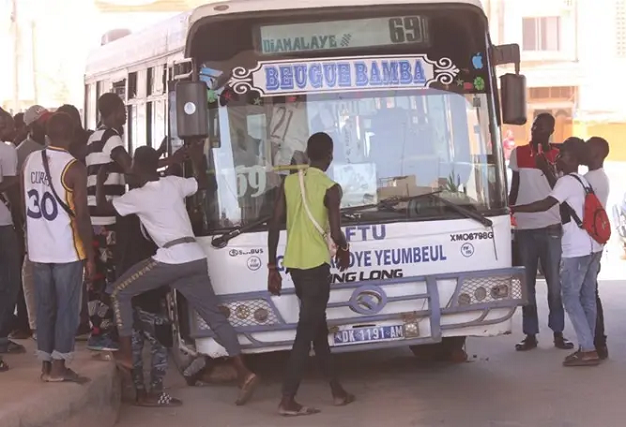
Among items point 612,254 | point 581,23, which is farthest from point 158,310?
point 581,23

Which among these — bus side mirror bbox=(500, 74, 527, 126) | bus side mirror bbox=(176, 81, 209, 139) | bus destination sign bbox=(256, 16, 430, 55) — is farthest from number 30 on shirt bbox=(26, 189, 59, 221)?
bus side mirror bbox=(500, 74, 527, 126)

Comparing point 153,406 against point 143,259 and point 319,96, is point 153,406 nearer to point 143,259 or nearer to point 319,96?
point 143,259

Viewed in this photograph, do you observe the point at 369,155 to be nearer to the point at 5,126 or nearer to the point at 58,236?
the point at 58,236

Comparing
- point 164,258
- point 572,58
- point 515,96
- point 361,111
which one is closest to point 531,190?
point 515,96

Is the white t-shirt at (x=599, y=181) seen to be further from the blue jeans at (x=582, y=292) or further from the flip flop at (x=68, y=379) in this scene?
the flip flop at (x=68, y=379)

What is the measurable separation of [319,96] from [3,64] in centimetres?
3719

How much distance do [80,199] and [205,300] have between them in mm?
1148

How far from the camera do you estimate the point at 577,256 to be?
27.9 feet

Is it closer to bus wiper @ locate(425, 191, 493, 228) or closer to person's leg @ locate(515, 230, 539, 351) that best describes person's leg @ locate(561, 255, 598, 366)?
person's leg @ locate(515, 230, 539, 351)

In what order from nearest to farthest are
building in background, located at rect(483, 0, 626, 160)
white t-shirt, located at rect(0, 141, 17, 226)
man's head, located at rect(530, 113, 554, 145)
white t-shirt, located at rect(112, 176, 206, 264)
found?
white t-shirt, located at rect(112, 176, 206, 264)
white t-shirt, located at rect(0, 141, 17, 226)
man's head, located at rect(530, 113, 554, 145)
building in background, located at rect(483, 0, 626, 160)

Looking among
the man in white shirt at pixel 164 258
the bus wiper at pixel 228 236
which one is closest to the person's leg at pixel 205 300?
the man in white shirt at pixel 164 258

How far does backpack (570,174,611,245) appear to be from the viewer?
845cm

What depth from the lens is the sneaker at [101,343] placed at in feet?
26.0

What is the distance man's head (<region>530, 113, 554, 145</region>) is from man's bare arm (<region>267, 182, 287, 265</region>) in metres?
3.24
